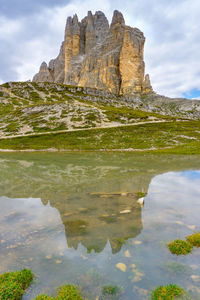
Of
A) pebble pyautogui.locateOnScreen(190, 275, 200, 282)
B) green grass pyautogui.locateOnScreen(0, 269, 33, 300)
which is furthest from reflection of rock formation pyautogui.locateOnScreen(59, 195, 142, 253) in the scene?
pebble pyautogui.locateOnScreen(190, 275, 200, 282)

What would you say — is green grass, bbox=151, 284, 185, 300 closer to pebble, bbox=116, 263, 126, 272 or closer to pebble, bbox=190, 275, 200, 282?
pebble, bbox=190, 275, 200, 282

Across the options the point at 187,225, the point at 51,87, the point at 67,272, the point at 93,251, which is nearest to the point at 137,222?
the point at 187,225

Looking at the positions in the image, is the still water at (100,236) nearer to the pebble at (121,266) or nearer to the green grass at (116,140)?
the pebble at (121,266)

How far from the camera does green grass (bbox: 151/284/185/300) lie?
5765 mm

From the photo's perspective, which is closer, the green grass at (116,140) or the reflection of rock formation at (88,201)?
the reflection of rock formation at (88,201)

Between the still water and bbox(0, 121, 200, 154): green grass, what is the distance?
3810 centimetres

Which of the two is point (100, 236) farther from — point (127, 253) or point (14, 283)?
point (14, 283)

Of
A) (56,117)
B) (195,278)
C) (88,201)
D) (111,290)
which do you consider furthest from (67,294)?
(56,117)

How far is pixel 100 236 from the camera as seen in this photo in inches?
361

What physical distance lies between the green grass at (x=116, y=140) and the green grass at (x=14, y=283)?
4697 cm

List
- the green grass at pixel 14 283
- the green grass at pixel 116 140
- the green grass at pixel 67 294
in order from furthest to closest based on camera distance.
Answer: the green grass at pixel 116 140, the green grass at pixel 14 283, the green grass at pixel 67 294

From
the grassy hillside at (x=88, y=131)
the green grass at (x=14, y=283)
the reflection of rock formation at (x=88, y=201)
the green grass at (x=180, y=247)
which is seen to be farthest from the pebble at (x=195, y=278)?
the grassy hillside at (x=88, y=131)

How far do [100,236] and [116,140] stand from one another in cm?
5341

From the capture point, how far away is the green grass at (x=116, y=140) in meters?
55.3
